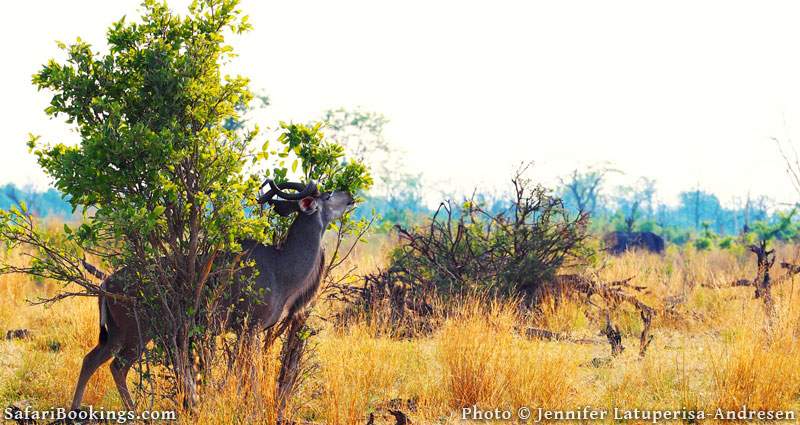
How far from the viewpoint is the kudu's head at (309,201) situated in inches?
238

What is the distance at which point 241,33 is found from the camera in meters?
5.68

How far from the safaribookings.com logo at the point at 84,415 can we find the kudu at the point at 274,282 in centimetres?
9

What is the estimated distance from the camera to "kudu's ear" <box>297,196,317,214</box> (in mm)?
6091

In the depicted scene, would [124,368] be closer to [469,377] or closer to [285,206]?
[285,206]

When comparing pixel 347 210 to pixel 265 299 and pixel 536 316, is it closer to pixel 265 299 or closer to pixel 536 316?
pixel 265 299

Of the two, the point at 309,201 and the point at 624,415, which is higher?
the point at 309,201

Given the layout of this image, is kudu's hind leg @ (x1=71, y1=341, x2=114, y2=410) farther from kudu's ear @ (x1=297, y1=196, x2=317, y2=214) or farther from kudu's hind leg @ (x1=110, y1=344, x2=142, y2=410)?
kudu's ear @ (x1=297, y1=196, x2=317, y2=214)

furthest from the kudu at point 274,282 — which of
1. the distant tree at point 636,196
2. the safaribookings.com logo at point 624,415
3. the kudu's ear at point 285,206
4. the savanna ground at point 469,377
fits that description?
the distant tree at point 636,196

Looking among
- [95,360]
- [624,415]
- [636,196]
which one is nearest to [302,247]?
[95,360]

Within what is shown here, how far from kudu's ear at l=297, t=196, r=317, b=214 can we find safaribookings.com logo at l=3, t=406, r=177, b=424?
173 centimetres

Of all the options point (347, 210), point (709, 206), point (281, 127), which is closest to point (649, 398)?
point (347, 210)

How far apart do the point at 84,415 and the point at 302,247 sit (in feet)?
7.01

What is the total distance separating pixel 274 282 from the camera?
6094 millimetres

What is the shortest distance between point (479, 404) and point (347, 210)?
1.90 metres
